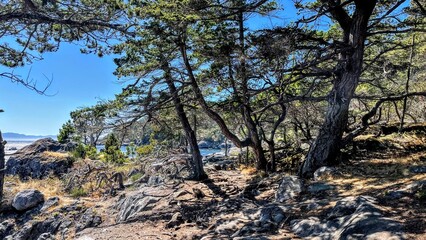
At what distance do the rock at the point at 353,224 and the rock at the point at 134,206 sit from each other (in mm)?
4555

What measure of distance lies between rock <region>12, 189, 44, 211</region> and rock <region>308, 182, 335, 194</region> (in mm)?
9408

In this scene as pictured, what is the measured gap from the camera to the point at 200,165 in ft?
31.7

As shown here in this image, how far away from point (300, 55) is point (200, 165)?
16.1 feet

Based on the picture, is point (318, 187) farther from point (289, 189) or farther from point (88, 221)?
point (88, 221)

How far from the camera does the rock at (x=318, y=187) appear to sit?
5354mm

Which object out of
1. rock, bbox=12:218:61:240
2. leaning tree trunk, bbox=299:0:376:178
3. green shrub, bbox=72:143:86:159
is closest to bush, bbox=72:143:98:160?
green shrub, bbox=72:143:86:159

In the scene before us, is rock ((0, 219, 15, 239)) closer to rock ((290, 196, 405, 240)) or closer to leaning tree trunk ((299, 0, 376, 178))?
leaning tree trunk ((299, 0, 376, 178))

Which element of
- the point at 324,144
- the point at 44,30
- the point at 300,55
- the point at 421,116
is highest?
the point at 44,30

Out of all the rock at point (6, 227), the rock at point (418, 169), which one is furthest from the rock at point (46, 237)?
the rock at point (418, 169)

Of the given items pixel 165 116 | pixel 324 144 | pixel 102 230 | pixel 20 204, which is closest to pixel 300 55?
pixel 324 144

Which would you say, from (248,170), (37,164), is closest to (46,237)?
(248,170)

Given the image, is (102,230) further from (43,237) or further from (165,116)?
(165,116)

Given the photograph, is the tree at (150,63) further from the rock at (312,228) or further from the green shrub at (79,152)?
the green shrub at (79,152)

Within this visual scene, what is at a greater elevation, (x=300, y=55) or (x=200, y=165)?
(x=300, y=55)
